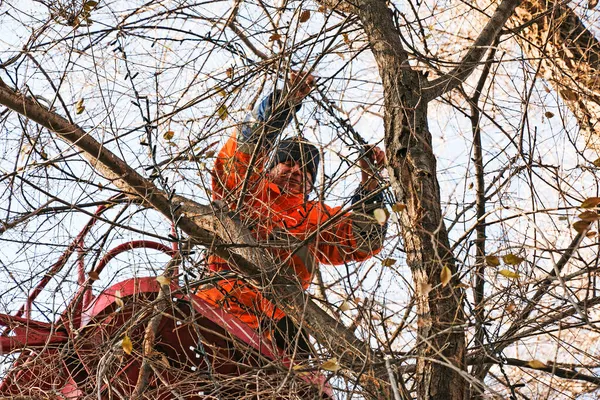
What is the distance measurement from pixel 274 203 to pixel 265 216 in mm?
231

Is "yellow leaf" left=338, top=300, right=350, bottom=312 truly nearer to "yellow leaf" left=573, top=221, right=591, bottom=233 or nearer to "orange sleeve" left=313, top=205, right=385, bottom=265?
"orange sleeve" left=313, top=205, right=385, bottom=265

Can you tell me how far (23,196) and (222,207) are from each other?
0.98 meters

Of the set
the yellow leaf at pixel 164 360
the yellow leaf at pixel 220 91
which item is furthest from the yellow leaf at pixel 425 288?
the yellow leaf at pixel 220 91

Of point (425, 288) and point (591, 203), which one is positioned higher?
point (591, 203)

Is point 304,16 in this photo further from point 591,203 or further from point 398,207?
point 591,203

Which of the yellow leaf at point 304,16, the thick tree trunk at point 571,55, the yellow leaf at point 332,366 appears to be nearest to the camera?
the yellow leaf at point 332,366

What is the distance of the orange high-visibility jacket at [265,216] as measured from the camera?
3.67m

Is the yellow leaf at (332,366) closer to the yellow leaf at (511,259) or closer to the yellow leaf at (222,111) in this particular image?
the yellow leaf at (511,259)

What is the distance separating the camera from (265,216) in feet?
12.7

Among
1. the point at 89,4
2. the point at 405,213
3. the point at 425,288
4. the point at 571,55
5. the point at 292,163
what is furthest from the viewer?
the point at 571,55

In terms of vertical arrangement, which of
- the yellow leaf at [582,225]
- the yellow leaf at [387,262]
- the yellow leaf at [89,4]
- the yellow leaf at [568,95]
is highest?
the yellow leaf at [568,95]

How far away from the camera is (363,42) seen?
13.5 ft

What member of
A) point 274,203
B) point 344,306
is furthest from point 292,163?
point 344,306

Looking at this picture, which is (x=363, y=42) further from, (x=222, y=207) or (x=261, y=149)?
(x=222, y=207)
